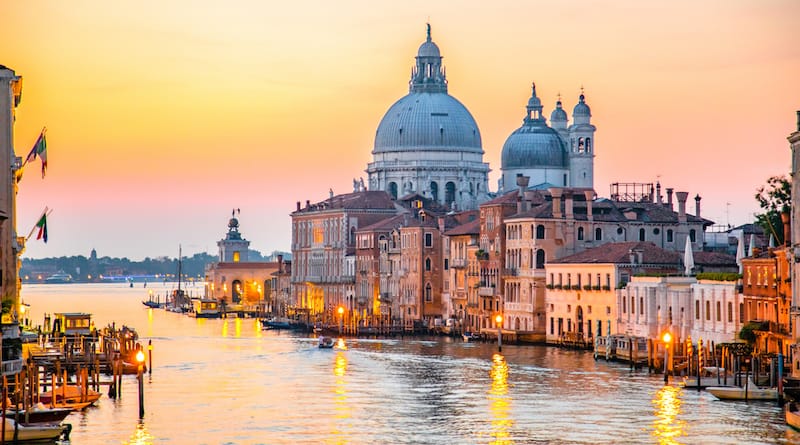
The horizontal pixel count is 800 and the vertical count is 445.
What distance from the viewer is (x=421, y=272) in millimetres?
103688

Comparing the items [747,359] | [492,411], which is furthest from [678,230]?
[492,411]

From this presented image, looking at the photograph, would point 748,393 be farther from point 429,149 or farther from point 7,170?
point 429,149

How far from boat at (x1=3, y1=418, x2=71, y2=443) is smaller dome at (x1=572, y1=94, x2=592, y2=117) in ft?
294

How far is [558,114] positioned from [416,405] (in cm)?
8759

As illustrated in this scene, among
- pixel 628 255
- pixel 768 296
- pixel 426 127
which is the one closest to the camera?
pixel 768 296

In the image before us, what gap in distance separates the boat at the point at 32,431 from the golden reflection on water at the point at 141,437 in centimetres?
172

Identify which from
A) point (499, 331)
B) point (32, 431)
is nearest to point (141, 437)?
point (32, 431)

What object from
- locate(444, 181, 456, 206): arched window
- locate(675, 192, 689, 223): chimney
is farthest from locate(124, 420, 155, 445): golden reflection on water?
locate(444, 181, 456, 206): arched window

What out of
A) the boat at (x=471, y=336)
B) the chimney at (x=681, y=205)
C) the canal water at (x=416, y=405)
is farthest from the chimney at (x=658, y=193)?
the canal water at (x=416, y=405)

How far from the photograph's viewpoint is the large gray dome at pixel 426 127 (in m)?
140

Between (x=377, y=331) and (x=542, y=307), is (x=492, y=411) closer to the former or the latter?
(x=542, y=307)

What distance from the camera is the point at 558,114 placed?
14100cm

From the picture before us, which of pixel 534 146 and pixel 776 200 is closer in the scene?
pixel 776 200

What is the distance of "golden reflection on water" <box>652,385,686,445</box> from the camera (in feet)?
156
